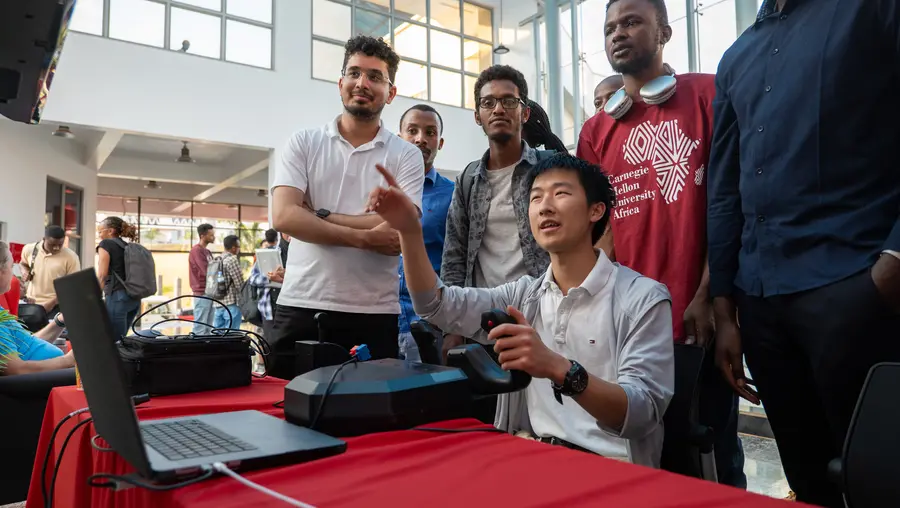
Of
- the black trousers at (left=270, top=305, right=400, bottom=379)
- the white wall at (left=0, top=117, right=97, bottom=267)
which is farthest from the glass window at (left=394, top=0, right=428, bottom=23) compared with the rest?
the black trousers at (left=270, top=305, right=400, bottom=379)

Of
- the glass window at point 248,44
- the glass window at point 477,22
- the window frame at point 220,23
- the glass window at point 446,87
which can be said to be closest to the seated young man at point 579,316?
the window frame at point 220,23

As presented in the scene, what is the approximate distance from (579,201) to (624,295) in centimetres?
26

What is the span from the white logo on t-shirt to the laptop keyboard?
148 cm

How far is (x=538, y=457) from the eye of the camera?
82cm

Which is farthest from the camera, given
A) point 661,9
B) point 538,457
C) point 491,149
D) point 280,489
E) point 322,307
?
point 491,149

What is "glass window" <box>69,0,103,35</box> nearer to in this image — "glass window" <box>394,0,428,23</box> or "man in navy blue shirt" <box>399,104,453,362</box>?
"glass window" <box>394,0,428,23</box>

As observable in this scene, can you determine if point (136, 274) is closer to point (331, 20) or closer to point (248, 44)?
point (248, 44)

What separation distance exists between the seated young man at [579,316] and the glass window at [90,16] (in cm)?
905

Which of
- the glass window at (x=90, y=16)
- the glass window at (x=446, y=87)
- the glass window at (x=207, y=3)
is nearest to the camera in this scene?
the glass window at (x=90, y=16)

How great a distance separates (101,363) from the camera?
0.70 metres

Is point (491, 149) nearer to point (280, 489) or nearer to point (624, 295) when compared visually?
point (624, 295)

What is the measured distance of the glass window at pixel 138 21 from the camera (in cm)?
870

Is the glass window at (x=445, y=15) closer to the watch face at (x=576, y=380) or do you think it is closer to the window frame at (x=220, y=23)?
the window frame at (x=220, y=23)

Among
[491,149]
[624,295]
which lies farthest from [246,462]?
[491,149]
